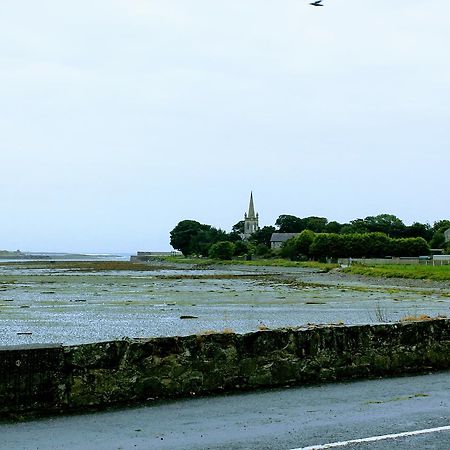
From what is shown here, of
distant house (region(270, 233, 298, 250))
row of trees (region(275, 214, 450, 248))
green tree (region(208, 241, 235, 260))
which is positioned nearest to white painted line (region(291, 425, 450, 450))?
row of trees (region(275, 214, 450, 248))

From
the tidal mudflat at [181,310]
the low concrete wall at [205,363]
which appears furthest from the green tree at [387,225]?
the low concrete wall at [205,363]

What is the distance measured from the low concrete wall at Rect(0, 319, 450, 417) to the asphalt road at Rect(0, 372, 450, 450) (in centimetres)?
28

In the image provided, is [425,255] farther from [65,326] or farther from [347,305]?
[65,326]

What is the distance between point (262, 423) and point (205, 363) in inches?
59.1

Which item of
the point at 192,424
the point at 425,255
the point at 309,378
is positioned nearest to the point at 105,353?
the point at 192,424

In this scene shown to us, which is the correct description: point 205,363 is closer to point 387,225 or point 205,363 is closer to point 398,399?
point 398,399

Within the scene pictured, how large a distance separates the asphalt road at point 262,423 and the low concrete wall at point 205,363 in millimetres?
280

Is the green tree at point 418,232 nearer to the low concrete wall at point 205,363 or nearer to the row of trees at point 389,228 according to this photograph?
the row of trees at point 389,228

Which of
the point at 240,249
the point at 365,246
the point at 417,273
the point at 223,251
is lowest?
the point at 417,273

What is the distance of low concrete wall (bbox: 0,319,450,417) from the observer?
26.2ft

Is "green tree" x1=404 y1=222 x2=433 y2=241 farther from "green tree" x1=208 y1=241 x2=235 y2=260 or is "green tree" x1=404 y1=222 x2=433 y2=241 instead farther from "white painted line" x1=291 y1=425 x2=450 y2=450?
"white painted line" x1=291 y1=425 x2=450 y2=450

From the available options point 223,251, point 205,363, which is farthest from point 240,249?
point 205,363

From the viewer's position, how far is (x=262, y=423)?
303 inches

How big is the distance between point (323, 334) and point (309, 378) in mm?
605
